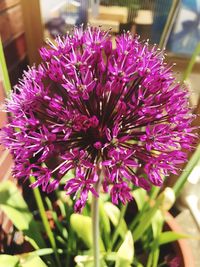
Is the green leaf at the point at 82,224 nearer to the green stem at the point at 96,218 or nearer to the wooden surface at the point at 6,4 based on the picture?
the green stem at the point at 96,218

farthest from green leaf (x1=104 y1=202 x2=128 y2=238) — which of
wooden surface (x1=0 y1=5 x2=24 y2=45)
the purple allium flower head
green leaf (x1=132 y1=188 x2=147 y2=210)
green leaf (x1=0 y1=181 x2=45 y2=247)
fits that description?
wooden surface (x1=0 y1=5 x2=24 y2=45)

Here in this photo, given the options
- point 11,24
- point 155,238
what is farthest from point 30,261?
point 11,24

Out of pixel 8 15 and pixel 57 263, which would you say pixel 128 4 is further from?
pixel 57 263

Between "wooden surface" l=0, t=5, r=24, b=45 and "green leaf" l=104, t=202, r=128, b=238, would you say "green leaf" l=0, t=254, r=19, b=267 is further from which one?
"wooden surface" l=0, t=5, r=24, b=45

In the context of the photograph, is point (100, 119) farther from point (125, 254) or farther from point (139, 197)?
point (139, 197)

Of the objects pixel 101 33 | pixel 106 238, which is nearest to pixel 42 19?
pixel 101 33

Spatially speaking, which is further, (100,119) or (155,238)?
(155,238)

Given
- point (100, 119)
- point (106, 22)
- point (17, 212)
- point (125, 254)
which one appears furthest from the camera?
point (106, 22)
